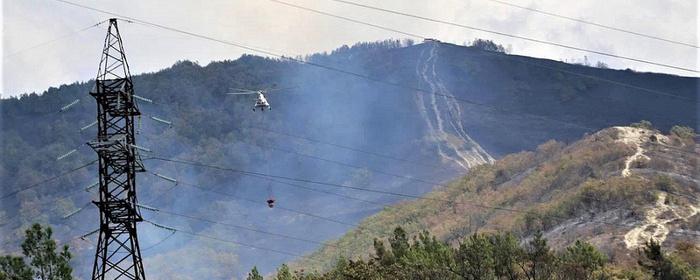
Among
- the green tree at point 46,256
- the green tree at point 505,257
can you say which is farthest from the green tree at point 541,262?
the green tree at point 46,256

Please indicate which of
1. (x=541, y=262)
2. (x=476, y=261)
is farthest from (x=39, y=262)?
(x=541, y=262)

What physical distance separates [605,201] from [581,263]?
5253 centimetres

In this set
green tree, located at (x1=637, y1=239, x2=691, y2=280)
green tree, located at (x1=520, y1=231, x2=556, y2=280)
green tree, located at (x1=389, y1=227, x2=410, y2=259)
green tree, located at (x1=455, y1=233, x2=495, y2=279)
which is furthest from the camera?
green tree, located at (x1=389, y1=227, x2=410, y2=259)

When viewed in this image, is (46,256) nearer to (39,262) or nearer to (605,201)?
(39,262)

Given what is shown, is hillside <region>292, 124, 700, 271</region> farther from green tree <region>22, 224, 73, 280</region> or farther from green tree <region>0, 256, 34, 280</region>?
green tree <region>0, 256, 34, 280</region>

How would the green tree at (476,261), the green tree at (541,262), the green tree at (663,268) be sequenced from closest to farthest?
the green tree at (541,262), the green tree at (663,268), the green tree at (476,261)

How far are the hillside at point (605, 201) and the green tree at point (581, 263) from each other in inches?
922

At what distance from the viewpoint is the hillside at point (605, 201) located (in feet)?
406

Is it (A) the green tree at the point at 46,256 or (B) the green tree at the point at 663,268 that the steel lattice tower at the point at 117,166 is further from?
(B) the green tree at the point at 663,268

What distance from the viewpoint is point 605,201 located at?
5330 inches

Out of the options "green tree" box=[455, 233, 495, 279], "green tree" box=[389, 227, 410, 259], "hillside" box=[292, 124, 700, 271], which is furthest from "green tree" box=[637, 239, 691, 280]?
"hillside" box=[292, 124, 700, 271]

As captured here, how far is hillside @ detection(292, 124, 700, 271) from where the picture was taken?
124 meters

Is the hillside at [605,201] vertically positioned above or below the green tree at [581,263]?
above

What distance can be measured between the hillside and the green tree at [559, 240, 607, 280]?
922 inches
